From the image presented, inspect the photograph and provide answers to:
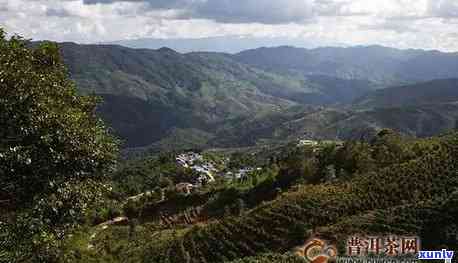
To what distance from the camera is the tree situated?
16812mm

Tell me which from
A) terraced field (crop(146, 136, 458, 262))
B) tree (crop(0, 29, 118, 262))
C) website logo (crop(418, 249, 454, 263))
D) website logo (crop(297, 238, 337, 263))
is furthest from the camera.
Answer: terraced field (crop(146, 136, 458, 262))

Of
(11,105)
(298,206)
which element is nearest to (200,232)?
(298,206)

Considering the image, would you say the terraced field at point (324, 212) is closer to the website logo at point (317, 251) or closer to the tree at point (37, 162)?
the website logo at point (317, 251)

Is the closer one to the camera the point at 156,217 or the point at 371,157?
the point at 371,157

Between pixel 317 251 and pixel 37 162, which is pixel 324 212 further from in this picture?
pixel 37 162

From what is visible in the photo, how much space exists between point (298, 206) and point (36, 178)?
73.7 feet

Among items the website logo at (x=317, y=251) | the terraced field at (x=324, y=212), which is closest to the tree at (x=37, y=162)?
the website logo at (x=317, y=251)

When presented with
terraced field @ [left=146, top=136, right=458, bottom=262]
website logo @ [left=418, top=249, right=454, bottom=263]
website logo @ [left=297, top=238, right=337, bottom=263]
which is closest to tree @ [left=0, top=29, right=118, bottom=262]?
website logo @ [left=297, top=238, right=337, bottom=263]

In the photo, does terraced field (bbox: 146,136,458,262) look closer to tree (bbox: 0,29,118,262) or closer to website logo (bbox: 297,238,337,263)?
website logo (bbox: 297,238,337,263)

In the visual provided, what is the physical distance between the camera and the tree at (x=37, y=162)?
16812 mm

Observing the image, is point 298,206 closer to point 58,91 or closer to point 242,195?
point 58,91

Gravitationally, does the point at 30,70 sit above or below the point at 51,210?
above

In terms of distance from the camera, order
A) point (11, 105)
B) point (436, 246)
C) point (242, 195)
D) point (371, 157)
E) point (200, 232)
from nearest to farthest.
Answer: point (11, 105) → point (436, 246) → point (200, 232) → point (371, 157) → point (242, 195)

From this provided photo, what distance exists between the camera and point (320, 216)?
34469mm
